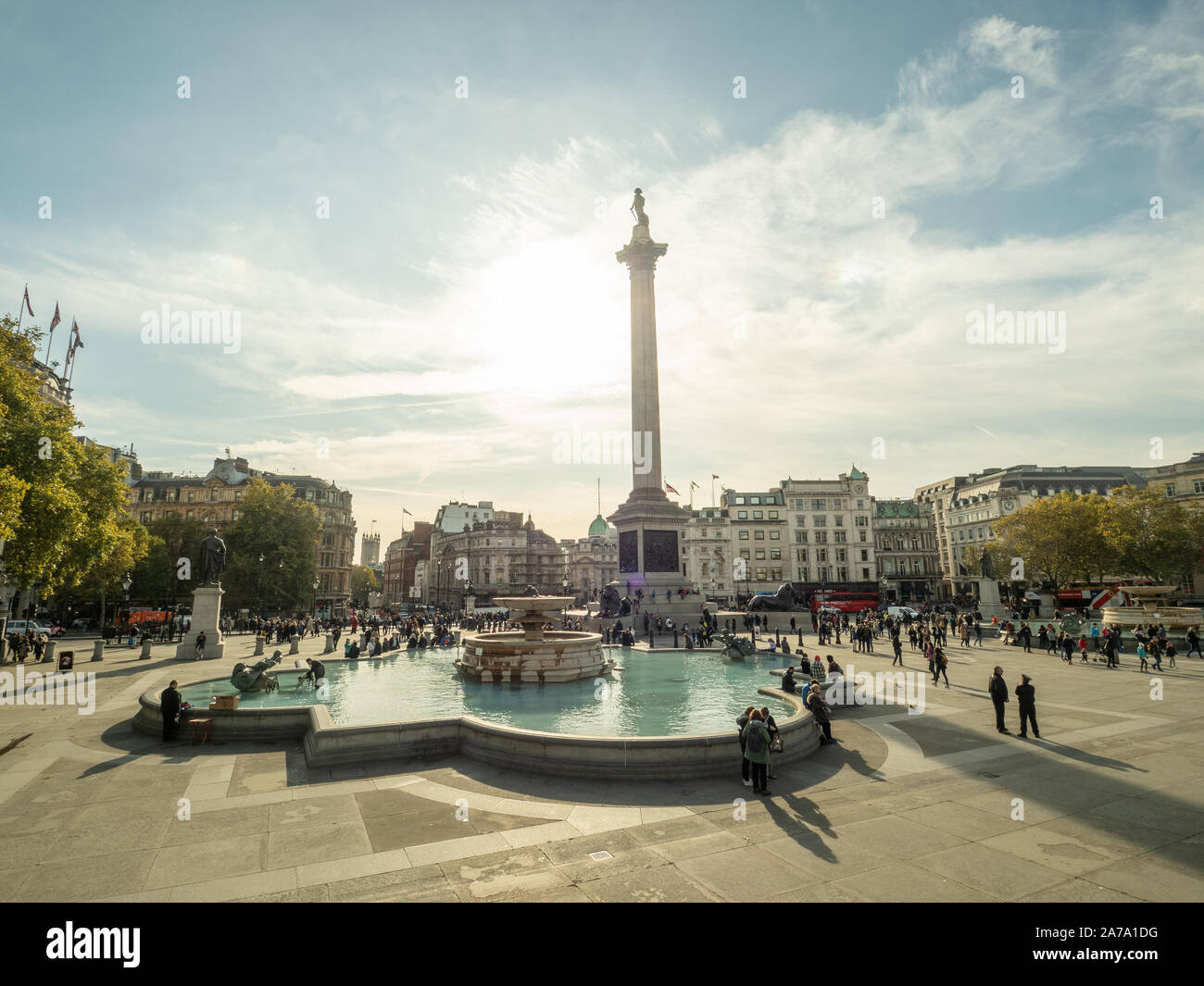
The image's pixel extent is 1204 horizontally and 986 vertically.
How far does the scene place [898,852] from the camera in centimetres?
782

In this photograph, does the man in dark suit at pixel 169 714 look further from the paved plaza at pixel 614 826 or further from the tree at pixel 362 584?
the tree at pixel 362 584

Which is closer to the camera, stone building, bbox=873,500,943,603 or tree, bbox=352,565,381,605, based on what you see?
stone building, bbox=873,500,943,603

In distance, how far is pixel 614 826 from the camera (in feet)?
29.3

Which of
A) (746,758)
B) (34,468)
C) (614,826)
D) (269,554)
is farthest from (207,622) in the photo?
(269,554)

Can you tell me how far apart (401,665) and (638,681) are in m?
11.8

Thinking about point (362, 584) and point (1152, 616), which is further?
point (362, 584)

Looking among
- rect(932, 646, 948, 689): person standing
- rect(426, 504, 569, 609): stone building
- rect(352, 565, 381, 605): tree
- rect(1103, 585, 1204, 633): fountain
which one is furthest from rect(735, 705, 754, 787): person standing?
rect(352, 565, 381, 605): tree

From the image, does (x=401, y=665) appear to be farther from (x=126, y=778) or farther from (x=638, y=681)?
(x=126, y=778)

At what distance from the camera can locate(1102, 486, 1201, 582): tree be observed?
53.3 metres

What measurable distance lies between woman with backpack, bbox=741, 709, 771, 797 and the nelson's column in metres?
33.6

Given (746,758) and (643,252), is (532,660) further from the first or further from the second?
(643,252)

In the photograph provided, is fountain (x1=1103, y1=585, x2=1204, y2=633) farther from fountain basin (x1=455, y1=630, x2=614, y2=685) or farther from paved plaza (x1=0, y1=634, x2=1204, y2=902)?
fountain basin (x1=455, y1=630, x2=614, y2=685)

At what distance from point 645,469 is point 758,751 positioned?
4107 centimetres
